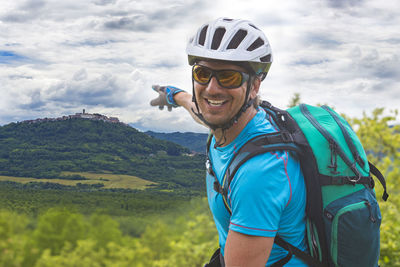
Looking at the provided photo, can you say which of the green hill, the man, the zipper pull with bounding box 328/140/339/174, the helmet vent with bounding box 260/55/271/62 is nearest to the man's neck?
the man

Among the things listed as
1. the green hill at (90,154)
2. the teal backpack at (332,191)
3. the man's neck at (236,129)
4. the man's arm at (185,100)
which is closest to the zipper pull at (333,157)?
the teal backpack at (332,191)

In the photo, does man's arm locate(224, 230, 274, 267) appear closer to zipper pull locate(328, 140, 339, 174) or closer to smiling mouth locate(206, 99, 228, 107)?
zipper pull locate(328, 140, 339, 174)

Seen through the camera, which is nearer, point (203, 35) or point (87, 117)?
point (203, 35)

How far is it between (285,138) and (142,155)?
12903 centimetres

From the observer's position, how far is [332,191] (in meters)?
1.72

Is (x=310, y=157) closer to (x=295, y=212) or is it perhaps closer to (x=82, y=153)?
(x=295, y=212)

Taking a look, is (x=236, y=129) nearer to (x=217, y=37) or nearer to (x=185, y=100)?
(x=217, y=37)

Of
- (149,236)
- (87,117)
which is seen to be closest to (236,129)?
(149,236)

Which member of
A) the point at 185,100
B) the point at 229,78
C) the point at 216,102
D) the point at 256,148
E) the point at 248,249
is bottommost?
the point at 248,249

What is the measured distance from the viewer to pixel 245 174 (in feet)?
5.11

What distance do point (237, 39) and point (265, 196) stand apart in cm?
76

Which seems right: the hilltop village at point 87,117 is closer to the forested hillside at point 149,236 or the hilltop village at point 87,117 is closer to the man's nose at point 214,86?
the forested hillside at point 149,236

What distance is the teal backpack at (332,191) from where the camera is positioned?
5.59ft

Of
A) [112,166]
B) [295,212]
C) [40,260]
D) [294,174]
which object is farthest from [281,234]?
[112,166]
